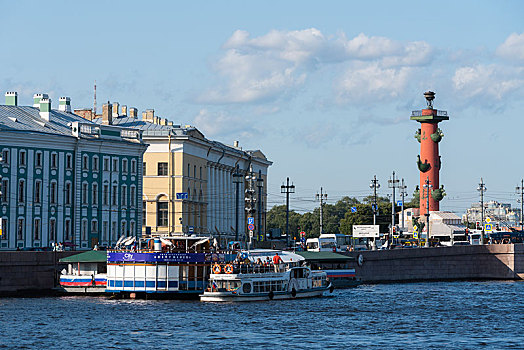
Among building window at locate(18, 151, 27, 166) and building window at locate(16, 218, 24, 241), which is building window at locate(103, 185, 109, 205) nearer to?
building window at locate(18, 151, 27, 166)

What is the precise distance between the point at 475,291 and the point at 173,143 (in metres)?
36.9

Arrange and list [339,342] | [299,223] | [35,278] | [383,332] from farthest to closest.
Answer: [299,223], [35,278], [383,332], [339,342]

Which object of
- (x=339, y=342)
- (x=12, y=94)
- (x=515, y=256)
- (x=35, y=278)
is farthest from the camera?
(x=515, y=256)

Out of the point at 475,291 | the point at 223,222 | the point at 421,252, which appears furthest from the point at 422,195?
the point at 475,291

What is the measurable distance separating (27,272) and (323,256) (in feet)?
73.2

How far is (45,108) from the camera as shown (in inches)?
3482

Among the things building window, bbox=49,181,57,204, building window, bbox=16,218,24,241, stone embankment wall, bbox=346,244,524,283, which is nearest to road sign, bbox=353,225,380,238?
stone embankment wall, bbox=346,244,524,283

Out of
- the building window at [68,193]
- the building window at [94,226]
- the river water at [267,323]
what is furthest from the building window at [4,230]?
the river water at [267,323]

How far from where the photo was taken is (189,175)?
4213 inches

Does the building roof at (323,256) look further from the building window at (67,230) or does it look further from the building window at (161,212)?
the building window at (161,212)

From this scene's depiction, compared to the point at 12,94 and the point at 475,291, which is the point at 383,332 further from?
the point at 12,94

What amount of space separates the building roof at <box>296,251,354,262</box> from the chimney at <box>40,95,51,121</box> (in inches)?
898

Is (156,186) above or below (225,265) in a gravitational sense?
above

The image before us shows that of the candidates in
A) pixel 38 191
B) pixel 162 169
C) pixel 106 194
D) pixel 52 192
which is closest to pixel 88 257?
pixel 38 191
